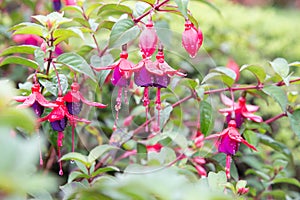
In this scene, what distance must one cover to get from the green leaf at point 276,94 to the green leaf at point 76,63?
358 mm

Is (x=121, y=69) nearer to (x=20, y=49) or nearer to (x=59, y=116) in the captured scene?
(x=59, y=116)

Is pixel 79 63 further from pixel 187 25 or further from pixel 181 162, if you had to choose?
pixel 181 162

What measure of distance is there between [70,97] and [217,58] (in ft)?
5.35

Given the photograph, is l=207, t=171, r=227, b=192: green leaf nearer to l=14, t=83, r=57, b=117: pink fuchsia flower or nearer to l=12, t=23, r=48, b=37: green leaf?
l=14, t=83, r=57, b=117: pink fuchsia flower

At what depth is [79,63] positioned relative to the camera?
0.84 meters

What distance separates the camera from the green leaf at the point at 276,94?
935 mm

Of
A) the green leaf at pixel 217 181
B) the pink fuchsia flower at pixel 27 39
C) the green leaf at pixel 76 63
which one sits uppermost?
the green leaf at pixel 76 63

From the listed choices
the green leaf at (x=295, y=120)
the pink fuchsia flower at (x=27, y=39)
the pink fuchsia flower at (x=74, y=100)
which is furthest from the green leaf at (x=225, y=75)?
the pink fuchsia flower at (x=27, y=39)

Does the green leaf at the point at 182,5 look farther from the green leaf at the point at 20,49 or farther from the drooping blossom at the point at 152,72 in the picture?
the green leaf at the point at 20,49

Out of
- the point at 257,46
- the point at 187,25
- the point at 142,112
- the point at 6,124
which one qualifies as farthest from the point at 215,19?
the point at 6,124

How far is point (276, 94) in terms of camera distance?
0.94 m

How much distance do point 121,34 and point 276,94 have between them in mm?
352

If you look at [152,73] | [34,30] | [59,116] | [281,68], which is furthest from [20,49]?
[281,68]

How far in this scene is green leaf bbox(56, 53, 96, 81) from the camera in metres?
0.83
